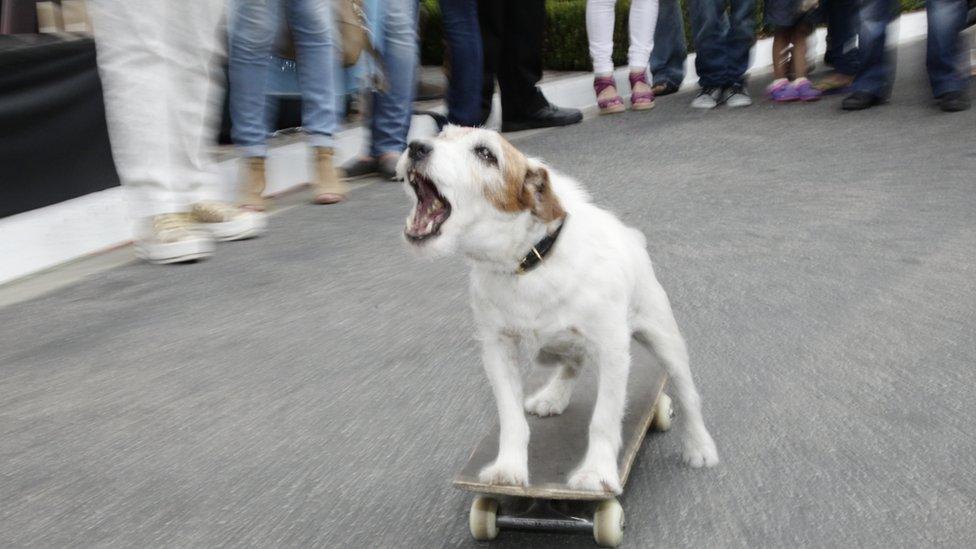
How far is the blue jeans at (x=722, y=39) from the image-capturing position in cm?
825

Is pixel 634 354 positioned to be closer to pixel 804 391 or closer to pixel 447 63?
pixel 804 391

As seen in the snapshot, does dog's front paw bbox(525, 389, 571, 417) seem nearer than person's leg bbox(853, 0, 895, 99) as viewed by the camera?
Yes

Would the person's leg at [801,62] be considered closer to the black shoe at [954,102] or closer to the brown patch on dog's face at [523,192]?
the black shoe at [954,102]

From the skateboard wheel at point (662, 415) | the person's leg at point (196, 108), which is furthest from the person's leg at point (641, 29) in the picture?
the skateboard wheel at point (662, 415)

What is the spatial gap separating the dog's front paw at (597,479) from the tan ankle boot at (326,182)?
152 inches

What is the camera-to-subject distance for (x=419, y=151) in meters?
2.39

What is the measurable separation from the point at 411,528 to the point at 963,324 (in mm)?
2153

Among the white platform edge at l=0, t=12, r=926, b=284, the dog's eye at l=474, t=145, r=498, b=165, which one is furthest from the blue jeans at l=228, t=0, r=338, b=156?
the dog's eye at l=474, t=145, r=498, b=165

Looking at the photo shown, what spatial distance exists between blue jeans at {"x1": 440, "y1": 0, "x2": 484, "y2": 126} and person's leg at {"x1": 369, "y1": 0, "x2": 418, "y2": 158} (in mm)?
445

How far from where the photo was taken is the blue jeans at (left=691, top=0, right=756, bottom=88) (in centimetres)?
825

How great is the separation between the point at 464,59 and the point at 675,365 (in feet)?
14.9

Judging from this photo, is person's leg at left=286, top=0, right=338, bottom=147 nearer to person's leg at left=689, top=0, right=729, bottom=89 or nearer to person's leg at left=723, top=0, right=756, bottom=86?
person's leg at left=689, top=0, right=729, bottom=89

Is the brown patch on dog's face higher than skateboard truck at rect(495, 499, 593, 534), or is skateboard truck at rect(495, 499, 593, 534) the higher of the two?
the brown patch on dog's face

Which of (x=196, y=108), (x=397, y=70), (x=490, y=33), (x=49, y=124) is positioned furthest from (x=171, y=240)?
(x=490, y=33)
